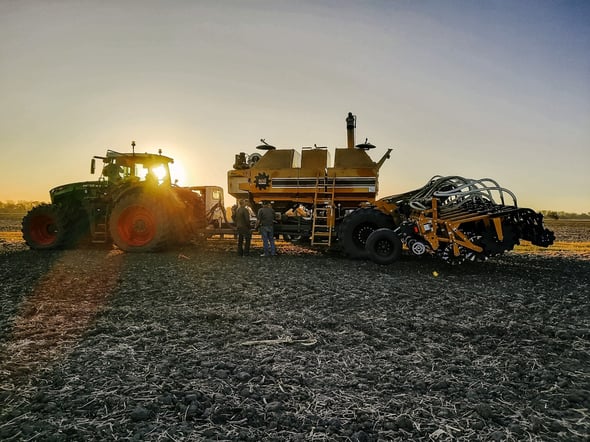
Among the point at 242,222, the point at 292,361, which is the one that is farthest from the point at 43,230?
the point at 292,361

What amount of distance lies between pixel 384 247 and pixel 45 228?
11714mm

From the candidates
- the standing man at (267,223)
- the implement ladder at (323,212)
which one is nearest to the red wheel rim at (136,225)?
the standing man at (267,223)

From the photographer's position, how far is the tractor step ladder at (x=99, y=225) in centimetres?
1307

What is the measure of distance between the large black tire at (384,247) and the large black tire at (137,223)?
6.26 meters

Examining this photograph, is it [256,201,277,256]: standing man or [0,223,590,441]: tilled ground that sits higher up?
[256,201,277,256]: standing man

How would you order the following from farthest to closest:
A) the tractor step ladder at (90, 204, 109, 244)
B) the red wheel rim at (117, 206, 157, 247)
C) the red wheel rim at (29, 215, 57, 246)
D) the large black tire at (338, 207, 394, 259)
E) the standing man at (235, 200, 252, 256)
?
the red wheel rim at (29, 215, 57, 246)
the tractor step ladder at (90, 204, 109, 244)
the red wheel rim at (117, 206, 157, 247)
the standing man at (235, 200, 252, 256)
the large black tire at (338, 207, 394, 259)

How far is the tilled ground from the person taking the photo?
2.61 m

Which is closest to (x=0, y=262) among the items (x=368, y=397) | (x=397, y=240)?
(x=397, y=240)

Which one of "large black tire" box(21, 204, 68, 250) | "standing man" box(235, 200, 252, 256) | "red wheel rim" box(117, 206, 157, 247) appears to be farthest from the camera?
"large black tire" box(21, 204, 68, 250)

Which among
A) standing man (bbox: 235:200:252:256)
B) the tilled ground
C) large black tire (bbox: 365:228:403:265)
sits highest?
standing man (bbox: 235:200:252:256)

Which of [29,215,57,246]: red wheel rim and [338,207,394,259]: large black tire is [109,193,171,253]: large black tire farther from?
[338,207,394,259]: large black tire

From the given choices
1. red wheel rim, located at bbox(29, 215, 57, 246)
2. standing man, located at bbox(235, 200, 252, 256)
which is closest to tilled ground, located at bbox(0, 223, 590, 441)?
standing man, located at bbox(235, 200, 252, 256)

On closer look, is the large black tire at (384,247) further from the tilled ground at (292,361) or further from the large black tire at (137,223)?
the large black tire at (137,223)

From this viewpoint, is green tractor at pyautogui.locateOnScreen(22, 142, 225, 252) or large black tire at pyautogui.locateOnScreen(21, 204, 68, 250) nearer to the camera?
green tractor at pyautogui.locateOnScreen(22, 142, 225, 252)
